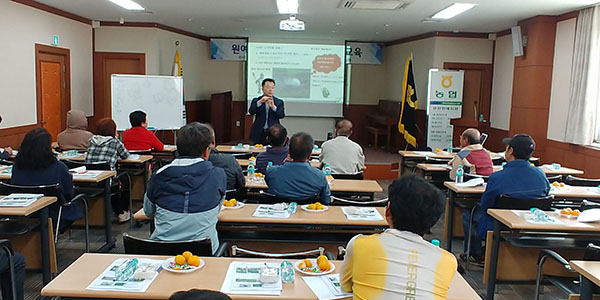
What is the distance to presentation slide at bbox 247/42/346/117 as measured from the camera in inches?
480

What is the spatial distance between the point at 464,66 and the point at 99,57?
7.70m

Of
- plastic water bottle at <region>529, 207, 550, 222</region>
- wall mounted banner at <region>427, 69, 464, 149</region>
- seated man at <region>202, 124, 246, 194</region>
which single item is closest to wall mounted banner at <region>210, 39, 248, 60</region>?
wall mounted banner at <region>427, 69, 464, 149</region>

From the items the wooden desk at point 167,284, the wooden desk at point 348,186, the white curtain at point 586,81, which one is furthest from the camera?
the white curtain at point 586,81

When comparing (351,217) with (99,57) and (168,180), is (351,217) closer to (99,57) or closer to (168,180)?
(168,180)

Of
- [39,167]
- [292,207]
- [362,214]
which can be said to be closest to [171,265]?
[292,207]

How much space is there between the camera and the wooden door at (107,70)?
10.0 metres

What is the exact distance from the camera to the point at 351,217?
10.7ft

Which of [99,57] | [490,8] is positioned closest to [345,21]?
[490,8]

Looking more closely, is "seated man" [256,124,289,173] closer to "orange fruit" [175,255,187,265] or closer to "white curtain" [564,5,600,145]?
"orange fruit" [175,255,187,265]

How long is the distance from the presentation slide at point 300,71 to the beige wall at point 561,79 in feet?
17.5

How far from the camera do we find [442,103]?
1011cm

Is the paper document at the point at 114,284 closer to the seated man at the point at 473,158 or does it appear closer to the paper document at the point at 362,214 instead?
the paper document at the point at 362,214

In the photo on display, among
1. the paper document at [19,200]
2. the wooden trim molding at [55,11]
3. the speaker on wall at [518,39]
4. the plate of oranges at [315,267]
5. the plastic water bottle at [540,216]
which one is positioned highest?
the wooden trim molding at [55,11]

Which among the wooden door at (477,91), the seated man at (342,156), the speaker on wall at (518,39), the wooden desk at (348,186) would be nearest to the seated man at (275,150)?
the wooden desk at (348,186)
